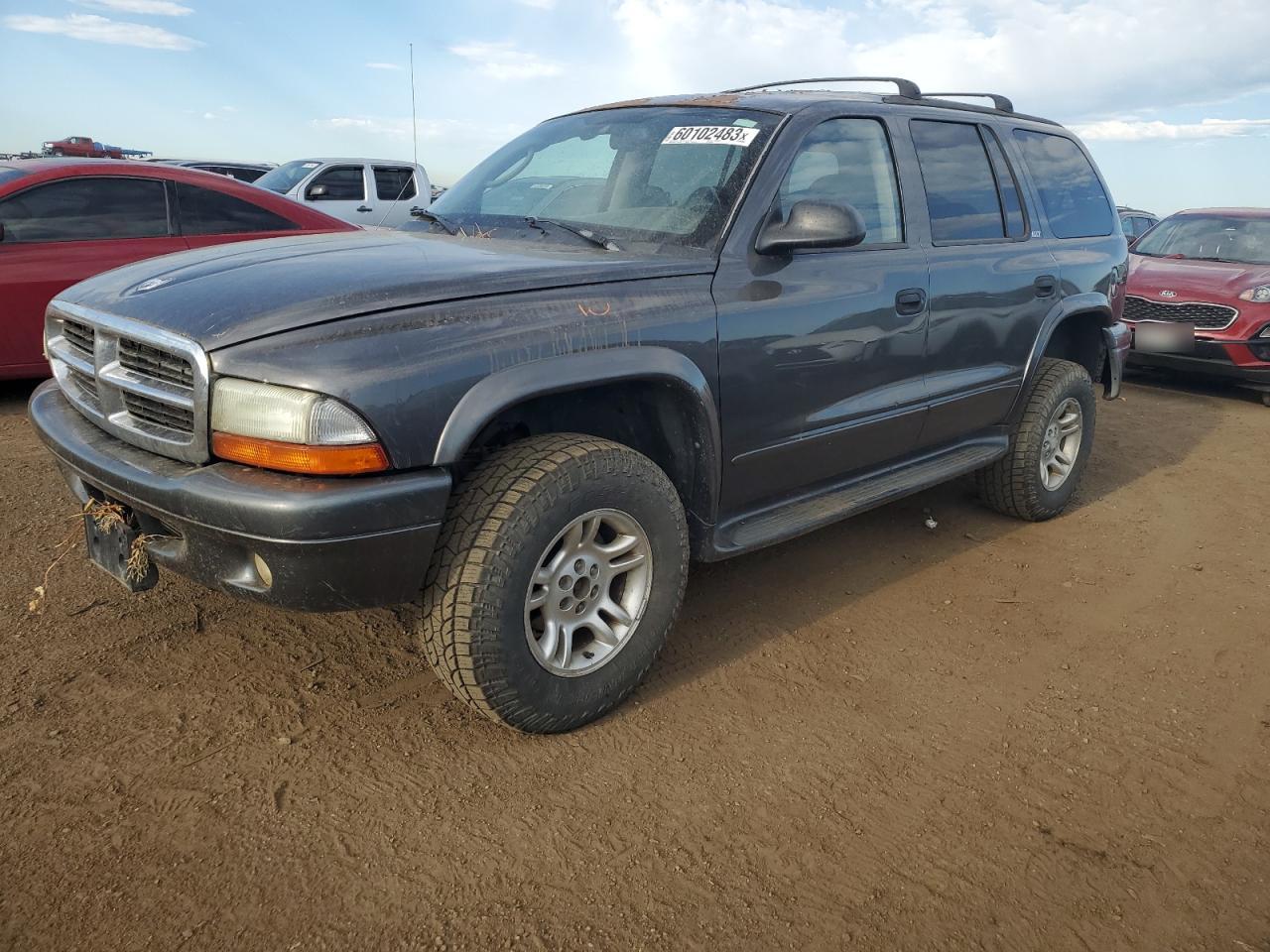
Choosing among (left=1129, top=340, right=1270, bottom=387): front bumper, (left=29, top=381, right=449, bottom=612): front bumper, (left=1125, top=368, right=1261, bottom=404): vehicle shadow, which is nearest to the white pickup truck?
(left=1125, top=368, right=1261, bottom=404): vehicle shadow

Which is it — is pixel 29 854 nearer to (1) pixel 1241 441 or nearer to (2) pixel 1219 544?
(2) pixel 1219 544

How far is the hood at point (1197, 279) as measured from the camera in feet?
25.8

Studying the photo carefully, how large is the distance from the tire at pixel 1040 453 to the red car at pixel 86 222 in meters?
4.30

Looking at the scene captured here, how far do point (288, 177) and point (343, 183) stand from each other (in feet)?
2.72

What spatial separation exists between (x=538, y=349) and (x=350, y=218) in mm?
10951

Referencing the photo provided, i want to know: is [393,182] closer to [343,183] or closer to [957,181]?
[343,183]

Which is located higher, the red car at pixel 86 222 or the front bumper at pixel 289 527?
the red car at pixel 86 222

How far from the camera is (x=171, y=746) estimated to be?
99.0 inches

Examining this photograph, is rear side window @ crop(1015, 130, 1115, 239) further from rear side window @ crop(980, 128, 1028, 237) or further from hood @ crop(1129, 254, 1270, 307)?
hood @ crop(1129, 254, 1270, 307)

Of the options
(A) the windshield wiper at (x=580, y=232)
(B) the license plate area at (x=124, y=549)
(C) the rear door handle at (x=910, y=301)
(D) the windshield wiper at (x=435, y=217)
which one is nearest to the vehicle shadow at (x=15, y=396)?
(D) the windshield wiper at (x=435, y=217)

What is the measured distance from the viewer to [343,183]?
12617 millimetres

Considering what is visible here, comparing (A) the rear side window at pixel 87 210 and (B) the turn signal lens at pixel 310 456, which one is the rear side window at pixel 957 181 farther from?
(A) the rear side window at pixel 87 210

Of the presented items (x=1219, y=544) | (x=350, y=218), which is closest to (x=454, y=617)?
(x=1219, y=544)

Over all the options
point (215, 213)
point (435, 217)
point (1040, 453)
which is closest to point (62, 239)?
point (215, 213)
